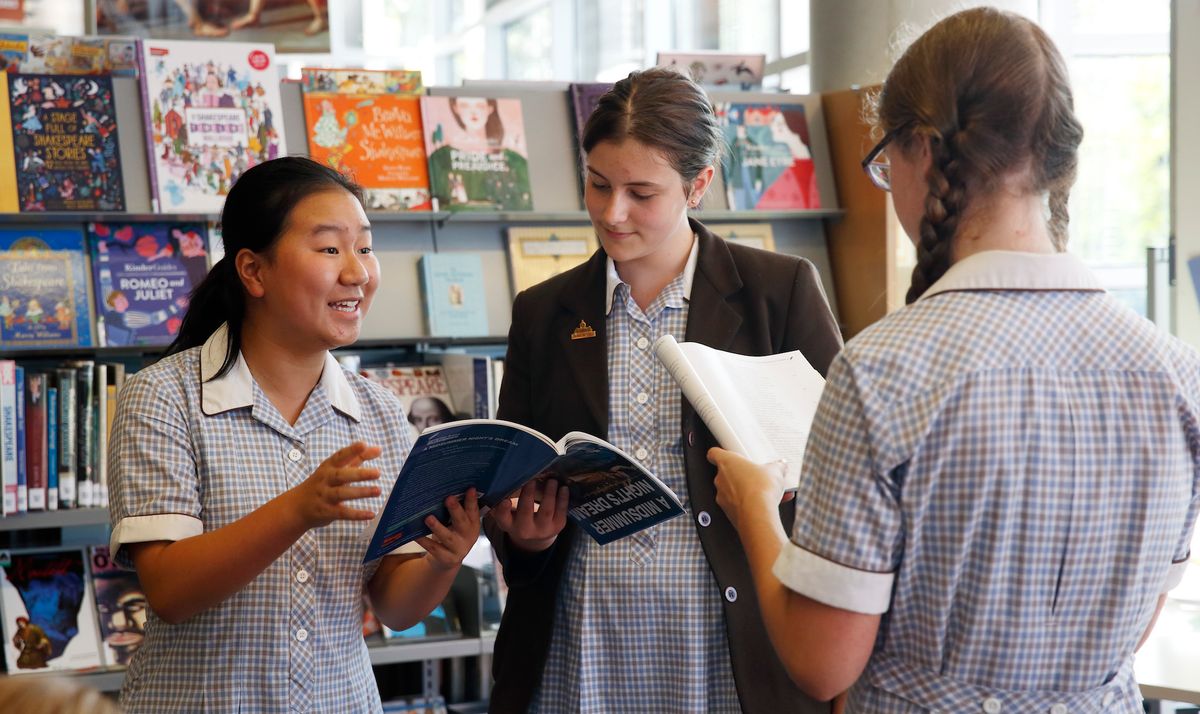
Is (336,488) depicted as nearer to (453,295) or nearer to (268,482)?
(268,482)

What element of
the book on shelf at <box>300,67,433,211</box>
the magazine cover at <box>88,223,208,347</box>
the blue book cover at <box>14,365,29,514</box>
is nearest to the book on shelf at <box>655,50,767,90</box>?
the book on shelf at <box>300,67,433,211</box>

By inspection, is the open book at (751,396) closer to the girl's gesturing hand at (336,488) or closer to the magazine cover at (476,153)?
the girl's gesturing hand at (336,488)

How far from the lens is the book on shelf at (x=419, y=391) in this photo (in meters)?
3.36

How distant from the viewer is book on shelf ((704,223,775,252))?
12.3 feet

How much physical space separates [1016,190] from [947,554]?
337 millimetres

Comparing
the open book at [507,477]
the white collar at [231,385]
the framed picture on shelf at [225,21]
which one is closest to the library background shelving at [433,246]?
the framed picture on shelf at [225,21]

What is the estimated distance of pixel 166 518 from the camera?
4.94 ft

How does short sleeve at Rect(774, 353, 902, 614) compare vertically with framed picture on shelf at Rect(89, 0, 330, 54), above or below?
below

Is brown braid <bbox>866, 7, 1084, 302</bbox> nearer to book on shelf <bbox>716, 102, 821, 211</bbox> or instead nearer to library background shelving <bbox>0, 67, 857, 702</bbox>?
library background shelving <bbox>0, 67, 857, 702</bbox>

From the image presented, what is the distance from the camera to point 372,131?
3.36 meters

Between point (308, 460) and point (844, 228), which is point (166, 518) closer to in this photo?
point (308, 460)

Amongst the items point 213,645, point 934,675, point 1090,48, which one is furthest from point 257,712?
point 1090,48

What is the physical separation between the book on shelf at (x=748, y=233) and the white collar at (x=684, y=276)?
186cm

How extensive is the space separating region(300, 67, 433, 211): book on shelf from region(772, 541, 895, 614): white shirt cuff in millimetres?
2476
